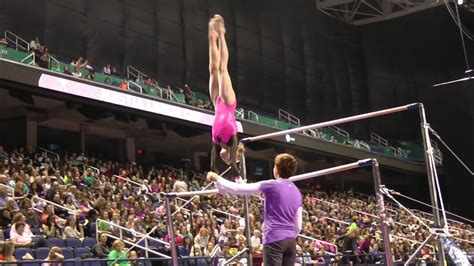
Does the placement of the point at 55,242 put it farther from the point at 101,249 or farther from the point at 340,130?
the point at 340,130

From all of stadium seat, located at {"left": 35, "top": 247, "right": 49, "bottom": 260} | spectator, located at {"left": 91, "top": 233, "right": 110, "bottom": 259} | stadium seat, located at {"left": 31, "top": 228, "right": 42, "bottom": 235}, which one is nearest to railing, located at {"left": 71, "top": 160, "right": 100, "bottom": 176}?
spectator, located at {"left": 91, "top": 233, "right": 110, "bottom": 259}

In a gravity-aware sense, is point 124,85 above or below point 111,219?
above

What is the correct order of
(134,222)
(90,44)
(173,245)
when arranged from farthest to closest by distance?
(90,44)
(134,222)
(173,245)

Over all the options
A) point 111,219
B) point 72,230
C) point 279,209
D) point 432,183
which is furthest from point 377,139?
point 279,209

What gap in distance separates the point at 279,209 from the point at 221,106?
76.5 inches

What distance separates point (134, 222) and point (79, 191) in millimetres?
1417

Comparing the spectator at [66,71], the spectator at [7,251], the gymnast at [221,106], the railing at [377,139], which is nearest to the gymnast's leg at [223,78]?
the gymnast at [221,106]

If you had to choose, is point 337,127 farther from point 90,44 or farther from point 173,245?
point 173,245

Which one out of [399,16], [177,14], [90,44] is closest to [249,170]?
[177,14]

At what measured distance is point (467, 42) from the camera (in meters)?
29.8

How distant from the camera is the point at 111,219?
11289 millimetres

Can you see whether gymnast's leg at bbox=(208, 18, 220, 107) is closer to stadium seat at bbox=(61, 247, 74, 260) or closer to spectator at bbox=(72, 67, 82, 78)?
stadium seat at bbox=(61, 247, 74, 260)

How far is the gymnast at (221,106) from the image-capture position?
5.91m

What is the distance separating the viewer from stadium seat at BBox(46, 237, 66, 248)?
30.2ft
